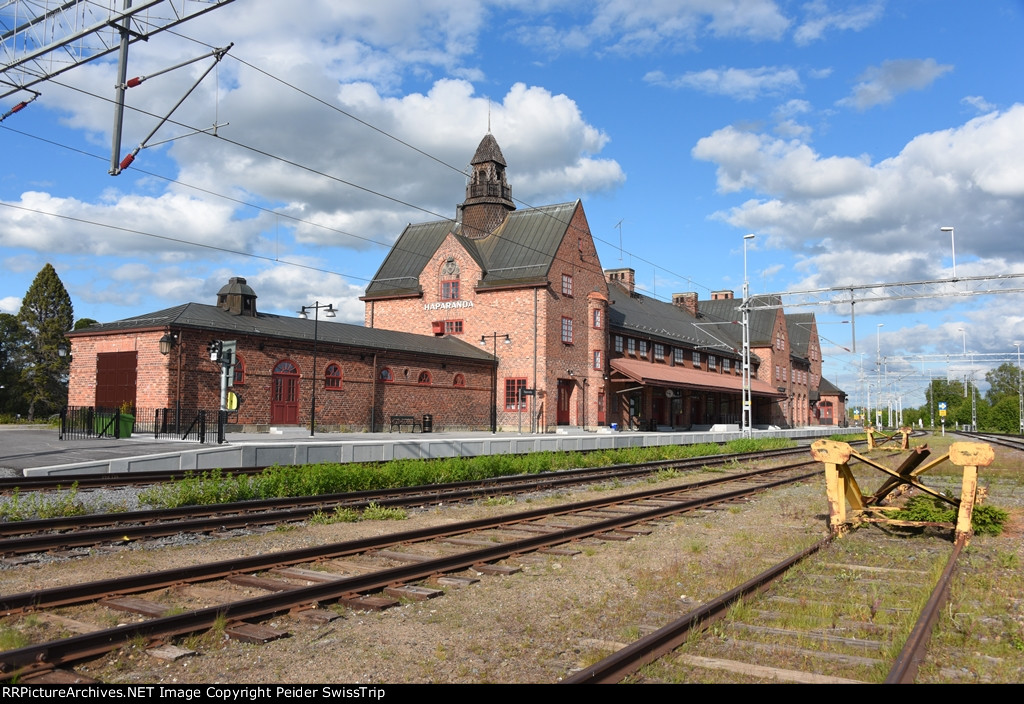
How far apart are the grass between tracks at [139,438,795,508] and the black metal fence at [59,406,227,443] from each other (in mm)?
9268

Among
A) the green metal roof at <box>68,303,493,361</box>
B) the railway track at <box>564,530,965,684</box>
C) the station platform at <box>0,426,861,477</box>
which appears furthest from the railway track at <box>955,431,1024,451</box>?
the railway track at <box>564,530,965,684</box>

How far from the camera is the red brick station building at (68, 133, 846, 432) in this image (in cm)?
2800

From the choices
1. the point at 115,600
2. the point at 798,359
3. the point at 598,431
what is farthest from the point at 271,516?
the point at 798,359

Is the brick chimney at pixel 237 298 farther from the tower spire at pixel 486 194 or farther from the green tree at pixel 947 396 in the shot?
the green tree at pixel 947 396

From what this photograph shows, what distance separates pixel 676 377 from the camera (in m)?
47.1

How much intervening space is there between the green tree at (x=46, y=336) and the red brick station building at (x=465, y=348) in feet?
98.0

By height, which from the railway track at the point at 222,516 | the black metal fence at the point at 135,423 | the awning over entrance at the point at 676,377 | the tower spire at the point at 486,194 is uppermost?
the tower spire at the point at 486,194

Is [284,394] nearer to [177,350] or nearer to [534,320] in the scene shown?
[177,350]

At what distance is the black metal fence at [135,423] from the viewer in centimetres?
2430

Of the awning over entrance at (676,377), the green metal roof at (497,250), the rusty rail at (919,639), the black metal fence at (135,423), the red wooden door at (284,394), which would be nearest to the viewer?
the rusty rail at (919,639)

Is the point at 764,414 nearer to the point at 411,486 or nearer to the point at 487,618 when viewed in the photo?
the point at 411,486

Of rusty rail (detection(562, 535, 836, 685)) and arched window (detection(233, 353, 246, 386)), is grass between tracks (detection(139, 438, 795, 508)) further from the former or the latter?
arched window (detection(233, 353, 246, 386))

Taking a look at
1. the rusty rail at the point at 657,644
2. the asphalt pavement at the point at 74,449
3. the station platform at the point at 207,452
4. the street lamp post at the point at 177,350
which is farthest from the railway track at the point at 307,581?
the street lamp post at the point at 177,350
